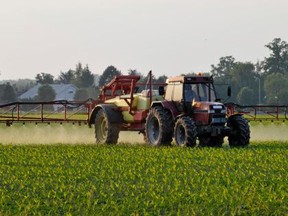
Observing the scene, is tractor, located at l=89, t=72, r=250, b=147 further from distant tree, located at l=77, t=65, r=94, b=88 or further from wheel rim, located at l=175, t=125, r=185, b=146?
distant tree, located at l=77, t=65, r=94, b=88

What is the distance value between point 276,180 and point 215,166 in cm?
272

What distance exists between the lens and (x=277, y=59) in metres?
136

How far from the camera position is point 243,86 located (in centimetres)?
13512

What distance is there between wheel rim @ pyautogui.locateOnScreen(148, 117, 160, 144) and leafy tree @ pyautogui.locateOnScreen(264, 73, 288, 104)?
95755 mm

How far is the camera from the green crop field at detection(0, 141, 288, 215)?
481 inches

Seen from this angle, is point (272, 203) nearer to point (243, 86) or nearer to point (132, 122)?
point (132, 122)

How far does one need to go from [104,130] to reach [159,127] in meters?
3.86

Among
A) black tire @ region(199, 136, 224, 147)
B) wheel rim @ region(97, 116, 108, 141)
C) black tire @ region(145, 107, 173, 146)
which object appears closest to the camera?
black tire @ region(145, 107, 173, 146)

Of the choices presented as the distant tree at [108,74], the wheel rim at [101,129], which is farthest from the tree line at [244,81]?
the wheel rim at [101,129]

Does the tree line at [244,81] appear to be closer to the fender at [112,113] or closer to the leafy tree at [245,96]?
the leafy tree at [245,96]

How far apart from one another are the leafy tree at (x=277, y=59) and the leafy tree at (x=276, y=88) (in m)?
8.63

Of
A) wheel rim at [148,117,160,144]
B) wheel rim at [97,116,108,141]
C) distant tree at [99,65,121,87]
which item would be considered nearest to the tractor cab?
wheel rim at [148,117,160,144]

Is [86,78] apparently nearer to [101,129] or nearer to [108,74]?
[108,74]

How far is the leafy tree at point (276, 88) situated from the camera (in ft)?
394
